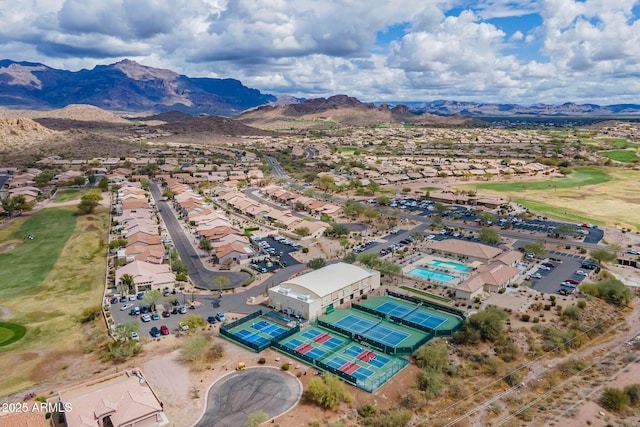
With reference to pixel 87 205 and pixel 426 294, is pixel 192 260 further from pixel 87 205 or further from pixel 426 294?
pixel 87 205

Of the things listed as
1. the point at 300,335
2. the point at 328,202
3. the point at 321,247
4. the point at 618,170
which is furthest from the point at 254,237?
the point at 618,170

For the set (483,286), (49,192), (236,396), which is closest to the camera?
(236,396)

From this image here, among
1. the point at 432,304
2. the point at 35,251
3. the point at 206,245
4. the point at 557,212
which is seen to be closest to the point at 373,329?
the point at 432,304

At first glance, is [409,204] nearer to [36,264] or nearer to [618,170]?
[36,264]

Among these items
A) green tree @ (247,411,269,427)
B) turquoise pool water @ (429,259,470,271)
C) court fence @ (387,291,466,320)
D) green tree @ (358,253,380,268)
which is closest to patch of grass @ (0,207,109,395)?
green tree @ (247,411,269,427)

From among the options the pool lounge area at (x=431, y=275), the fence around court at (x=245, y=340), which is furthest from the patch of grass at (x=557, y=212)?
the fence around court at (x=245, y=340)

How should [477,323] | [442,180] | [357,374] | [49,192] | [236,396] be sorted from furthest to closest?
[442,180]
[49,192]
[477,323]
[357,374]
[236,396]

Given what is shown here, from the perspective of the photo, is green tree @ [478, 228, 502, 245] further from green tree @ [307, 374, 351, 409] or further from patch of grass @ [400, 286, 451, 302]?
green tree @ [307, 374, 351, 409]
